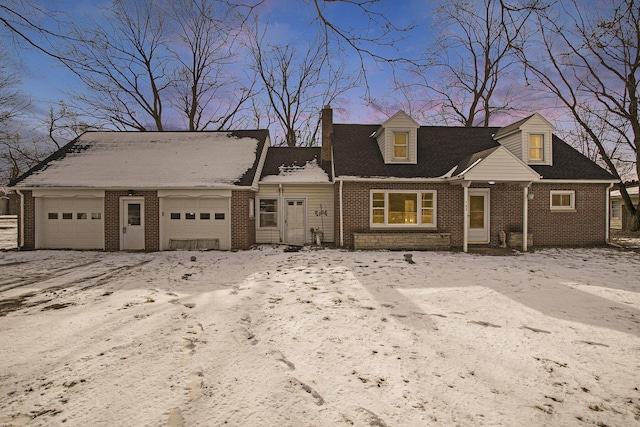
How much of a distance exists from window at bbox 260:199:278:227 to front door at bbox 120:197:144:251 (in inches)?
199

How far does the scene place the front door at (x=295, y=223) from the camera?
46.1ft

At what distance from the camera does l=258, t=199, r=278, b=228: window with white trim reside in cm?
1418

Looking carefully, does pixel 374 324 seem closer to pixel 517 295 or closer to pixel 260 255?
pixel 517 295

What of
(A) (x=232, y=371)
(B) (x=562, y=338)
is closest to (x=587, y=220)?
(B) (x=562, y=338)

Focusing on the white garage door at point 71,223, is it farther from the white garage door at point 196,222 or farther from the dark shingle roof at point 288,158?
the dark shingle roof at point 288,158

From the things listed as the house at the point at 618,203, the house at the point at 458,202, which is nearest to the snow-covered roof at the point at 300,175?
the house at the point at 458,202

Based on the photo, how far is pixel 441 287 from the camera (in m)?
6.80

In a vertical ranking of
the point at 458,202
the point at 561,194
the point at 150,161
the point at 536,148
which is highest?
the point at 536,148

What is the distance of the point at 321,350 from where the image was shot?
3818 mm

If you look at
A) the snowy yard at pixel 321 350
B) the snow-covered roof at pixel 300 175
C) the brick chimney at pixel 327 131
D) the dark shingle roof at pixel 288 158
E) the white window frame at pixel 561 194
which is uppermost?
the brick chimney at pixel 327 131

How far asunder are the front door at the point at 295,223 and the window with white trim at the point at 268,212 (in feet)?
1.92

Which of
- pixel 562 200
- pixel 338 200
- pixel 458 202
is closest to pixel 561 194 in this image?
pixel 562 200

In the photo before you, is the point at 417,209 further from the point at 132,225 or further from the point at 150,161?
the point at 150,161

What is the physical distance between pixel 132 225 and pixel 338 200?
892 cm
